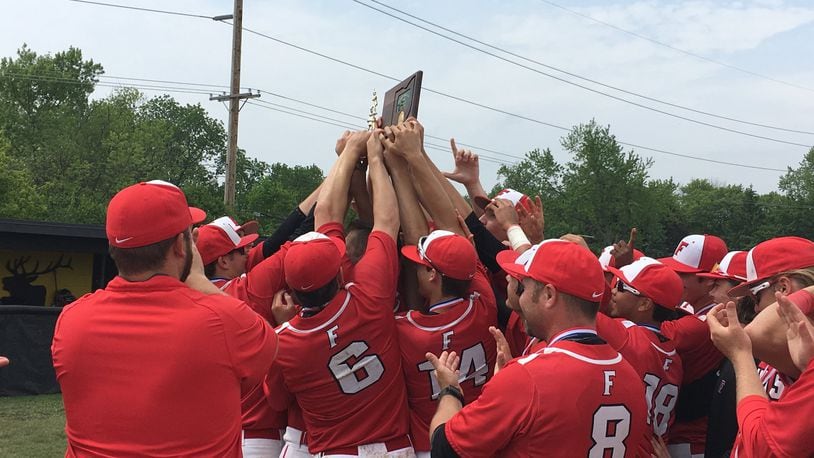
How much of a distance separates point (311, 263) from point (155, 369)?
3.78 feet

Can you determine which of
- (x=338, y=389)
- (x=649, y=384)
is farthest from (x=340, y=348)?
(x=649, y=384)

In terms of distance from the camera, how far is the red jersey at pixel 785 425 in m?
2.48

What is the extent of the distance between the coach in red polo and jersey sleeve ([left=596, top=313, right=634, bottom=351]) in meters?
1.74

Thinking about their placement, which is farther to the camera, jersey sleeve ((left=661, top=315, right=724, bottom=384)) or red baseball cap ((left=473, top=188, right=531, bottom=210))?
red baseball cap ((left=473, top=188, right=531, bottom=210))

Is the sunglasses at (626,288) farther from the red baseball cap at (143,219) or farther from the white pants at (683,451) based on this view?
the red baseball cap at (143,219)

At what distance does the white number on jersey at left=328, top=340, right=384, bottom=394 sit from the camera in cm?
405

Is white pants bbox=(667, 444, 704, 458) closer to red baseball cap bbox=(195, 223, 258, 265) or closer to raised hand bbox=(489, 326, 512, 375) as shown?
raised hand bbox=(489, 326, 512, 375)

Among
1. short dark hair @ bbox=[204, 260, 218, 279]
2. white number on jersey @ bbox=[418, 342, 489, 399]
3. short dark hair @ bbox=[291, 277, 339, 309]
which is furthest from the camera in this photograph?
short dark hair @ bbox=[204, 260, 218, 279]

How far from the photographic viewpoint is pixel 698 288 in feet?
18.7

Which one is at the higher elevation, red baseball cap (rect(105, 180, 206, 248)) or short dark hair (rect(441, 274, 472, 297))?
red baseball cap (rect(105, 180, 206, 248))

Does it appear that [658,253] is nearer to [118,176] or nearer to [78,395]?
[118,176]

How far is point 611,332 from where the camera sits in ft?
12.5

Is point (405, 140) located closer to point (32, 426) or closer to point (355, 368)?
point (355, 368)

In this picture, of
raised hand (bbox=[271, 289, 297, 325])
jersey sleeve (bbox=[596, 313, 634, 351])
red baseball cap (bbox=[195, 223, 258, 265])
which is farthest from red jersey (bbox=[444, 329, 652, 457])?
red baseball cap (bbox=[195, 223, 258, 265])
